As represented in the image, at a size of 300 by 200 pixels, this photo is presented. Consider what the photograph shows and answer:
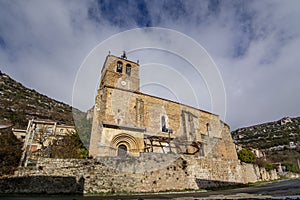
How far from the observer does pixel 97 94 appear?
766 inches

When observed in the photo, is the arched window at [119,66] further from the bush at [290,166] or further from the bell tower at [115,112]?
the bush at [290,166]

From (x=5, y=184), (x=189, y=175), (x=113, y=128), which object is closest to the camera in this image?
(x=5, y=184)

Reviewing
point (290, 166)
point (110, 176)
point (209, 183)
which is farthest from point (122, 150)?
point (290, 166)

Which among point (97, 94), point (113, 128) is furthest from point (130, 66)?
point (113, 128)

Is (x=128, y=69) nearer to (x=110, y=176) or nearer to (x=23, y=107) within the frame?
(x=110, y=176)

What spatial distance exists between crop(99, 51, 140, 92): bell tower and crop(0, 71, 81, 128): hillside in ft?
75.1

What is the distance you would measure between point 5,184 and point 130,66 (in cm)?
1782

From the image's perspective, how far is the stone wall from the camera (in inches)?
368

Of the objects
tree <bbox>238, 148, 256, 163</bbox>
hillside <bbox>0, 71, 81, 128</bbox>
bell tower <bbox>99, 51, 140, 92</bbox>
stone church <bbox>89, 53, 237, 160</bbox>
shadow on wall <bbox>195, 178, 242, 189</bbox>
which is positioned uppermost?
hillside <bbox>0, 71, 81, 128</bbox>

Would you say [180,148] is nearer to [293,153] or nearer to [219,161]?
[219,161]

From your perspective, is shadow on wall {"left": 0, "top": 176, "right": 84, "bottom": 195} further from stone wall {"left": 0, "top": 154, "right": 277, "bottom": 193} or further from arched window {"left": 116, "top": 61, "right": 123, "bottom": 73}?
arched window {"left": 116, "top": 61, "right": 123, "bottom": 73}

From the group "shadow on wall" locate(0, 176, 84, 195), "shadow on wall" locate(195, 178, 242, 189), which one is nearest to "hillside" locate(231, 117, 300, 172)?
"shadow on wall" locate(195, 178, 242, 189)

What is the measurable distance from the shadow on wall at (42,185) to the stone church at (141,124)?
16.8 ft

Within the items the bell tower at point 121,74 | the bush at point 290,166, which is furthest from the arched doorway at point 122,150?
the bush at point 290,166
